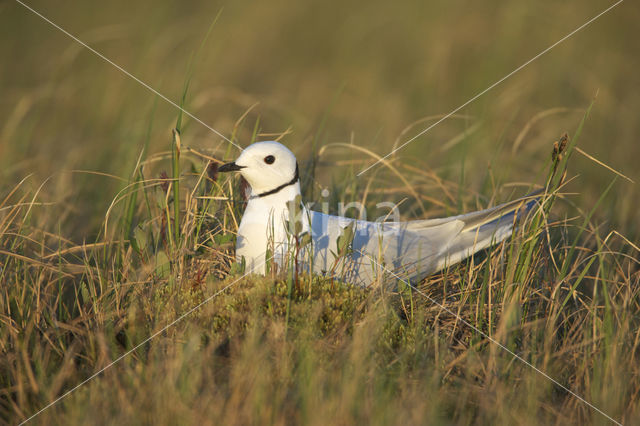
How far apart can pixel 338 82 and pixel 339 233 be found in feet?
25.4

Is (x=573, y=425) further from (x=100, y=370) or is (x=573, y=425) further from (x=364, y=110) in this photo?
(x=364, y=110)

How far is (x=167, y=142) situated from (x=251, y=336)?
4.05m

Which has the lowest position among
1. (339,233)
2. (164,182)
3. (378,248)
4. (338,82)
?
(378,248)

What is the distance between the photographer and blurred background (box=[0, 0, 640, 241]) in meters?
6.84

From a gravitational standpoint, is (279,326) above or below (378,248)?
below

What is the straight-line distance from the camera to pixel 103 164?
6414mm

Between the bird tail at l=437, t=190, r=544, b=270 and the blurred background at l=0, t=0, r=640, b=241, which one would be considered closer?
the bird tail at l=437, t=190, r=544, b=270

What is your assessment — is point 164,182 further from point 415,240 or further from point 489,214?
point 489,214

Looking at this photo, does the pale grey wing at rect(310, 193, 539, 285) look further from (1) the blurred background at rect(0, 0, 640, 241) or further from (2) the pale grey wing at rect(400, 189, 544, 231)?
(1) the blurred background at rect(0, 0, 640, 241)

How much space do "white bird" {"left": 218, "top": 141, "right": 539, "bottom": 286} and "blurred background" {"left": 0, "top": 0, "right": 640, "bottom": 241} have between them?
156 centimetres

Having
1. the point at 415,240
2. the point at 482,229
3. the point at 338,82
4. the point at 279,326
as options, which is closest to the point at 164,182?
the point at 279,326

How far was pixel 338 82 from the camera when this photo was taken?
36.1ft

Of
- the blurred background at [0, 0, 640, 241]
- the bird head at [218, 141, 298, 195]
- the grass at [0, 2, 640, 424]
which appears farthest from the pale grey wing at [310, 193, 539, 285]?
the blurred background at [0, 0, 640, 241]

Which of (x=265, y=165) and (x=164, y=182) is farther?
(x=164, y=182)
